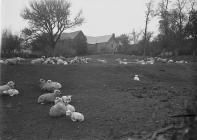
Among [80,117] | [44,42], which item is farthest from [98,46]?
[80,117]

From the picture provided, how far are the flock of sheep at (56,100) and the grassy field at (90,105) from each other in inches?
8.9

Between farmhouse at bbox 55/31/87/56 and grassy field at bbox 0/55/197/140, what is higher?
farmhouse at bbox 55/31/87/56

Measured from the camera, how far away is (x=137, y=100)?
34.1 feet

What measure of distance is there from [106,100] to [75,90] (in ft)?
8.27

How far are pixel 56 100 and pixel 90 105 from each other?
1.45m

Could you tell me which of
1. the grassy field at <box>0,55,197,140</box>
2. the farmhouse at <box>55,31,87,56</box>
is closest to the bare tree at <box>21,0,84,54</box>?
the farmhouse at <box>55,31,87,56</box>

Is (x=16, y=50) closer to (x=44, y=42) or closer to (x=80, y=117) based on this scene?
(x=44, y=42)

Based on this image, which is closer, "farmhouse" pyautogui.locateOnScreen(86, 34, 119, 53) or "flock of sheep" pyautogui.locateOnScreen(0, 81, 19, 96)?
A: "flock of sheep" pyautogui.locateOnScreen(0, 81, 19, 96)

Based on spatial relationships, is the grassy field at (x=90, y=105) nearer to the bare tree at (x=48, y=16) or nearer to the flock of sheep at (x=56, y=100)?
the flock of sheep at (x=56, y=100)

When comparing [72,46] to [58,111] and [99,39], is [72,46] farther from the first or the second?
[58,111]

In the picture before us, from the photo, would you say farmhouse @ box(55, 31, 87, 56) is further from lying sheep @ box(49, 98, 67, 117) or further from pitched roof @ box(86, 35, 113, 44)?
lying sheep @ box(49, 98, 67, 117)

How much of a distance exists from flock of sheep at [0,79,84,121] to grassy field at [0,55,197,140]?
23 centimetres

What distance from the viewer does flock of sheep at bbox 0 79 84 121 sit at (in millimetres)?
8344

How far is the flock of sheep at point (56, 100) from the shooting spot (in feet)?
27.4
